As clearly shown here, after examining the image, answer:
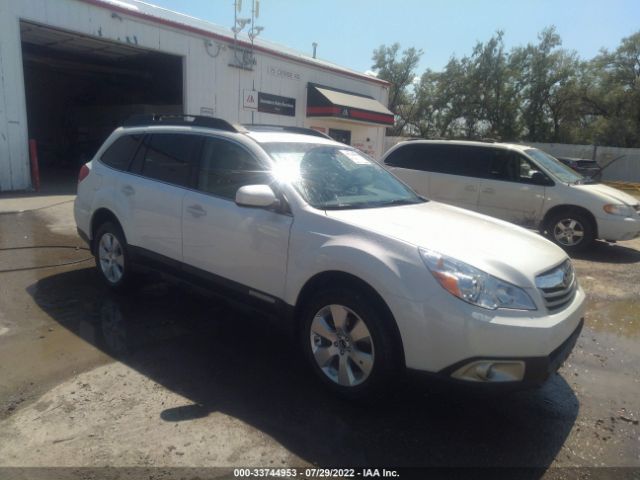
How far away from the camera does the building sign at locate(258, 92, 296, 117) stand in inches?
723

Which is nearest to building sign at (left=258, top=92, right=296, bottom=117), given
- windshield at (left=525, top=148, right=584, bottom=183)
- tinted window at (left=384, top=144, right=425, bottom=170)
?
tinted window at (left=384, top=144, right=425, bottom=170)

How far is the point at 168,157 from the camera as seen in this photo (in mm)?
4562

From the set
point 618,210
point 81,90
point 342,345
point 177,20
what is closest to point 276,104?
point 177,20

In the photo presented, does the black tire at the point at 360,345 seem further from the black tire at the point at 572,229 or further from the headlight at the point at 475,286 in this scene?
the black tire at the point at 572,229

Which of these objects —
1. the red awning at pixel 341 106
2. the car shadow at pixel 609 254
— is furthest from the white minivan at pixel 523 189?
the red awning at pixel 341 106

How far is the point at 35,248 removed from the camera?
679cm

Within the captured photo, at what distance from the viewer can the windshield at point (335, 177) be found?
361 centimetres

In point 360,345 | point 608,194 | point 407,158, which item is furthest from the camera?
point 407,158

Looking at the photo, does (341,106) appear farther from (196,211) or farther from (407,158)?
(196,211)

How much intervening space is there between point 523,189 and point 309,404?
666cm

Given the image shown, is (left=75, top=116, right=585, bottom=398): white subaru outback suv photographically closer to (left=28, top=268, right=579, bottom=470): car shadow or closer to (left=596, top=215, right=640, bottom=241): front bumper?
(left=28, top=268, right=579, bottom=470): car shadow

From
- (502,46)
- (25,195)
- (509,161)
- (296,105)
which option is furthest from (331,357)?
(502,46)

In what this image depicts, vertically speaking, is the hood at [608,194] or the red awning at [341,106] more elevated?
the red awning at [341,106]

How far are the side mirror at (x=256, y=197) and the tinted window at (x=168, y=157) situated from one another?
42.6 inches
